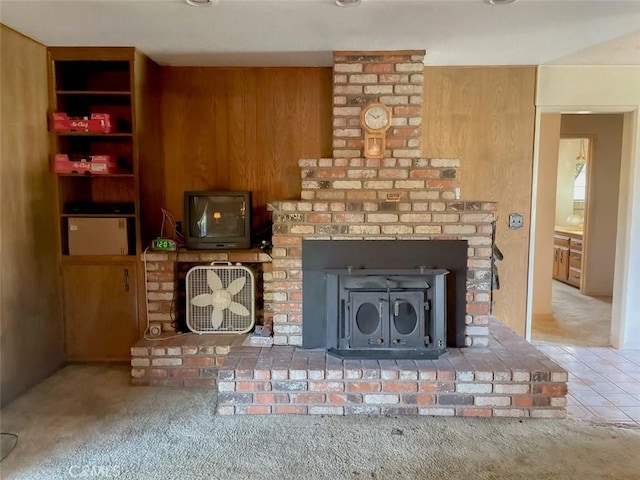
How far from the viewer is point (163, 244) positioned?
3.13 meters

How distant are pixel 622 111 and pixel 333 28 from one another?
8.04 ft

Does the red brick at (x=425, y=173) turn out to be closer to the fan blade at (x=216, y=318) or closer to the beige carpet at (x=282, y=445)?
the beige carpet at (x=282, y=445)

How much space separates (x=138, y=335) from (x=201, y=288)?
57 centimetres

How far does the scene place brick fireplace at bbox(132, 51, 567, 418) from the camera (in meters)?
2.51

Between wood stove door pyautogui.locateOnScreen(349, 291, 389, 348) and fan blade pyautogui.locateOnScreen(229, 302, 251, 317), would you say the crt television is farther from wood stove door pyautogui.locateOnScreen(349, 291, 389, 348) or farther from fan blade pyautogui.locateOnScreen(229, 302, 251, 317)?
wood stove door pyautogui.locateOnScreen(349, 291, 389, 348)

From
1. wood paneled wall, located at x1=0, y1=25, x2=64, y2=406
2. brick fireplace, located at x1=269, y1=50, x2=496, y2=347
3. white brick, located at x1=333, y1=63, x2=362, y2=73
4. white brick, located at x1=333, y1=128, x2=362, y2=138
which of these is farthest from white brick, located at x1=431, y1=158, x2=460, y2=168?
wood paneled wall, located at x1=0, y1=25, x2=64, y2=406

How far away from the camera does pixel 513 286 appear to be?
3.58 m

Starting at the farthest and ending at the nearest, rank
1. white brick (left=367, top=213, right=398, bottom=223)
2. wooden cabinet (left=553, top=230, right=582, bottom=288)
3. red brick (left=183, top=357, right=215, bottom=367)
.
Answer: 1. wooden cabinet (left=553, top=230, right=582, bottom=288)
2. red brick (left=183, top=357, right=215, bottom=367)
3. white brick (left=367, top=213, right=398, bottom=223)

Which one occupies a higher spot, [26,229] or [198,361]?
[26,229]

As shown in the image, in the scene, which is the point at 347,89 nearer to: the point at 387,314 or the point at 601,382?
the point at 387,314

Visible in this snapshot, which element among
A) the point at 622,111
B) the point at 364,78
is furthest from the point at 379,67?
the point at 622,111

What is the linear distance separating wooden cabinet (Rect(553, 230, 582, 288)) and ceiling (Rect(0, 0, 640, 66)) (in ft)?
10.4

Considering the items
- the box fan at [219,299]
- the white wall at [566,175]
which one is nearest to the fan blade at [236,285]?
the box fan at [219,299]

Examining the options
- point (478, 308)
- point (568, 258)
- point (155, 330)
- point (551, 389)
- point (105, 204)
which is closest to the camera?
point (551, 389)
